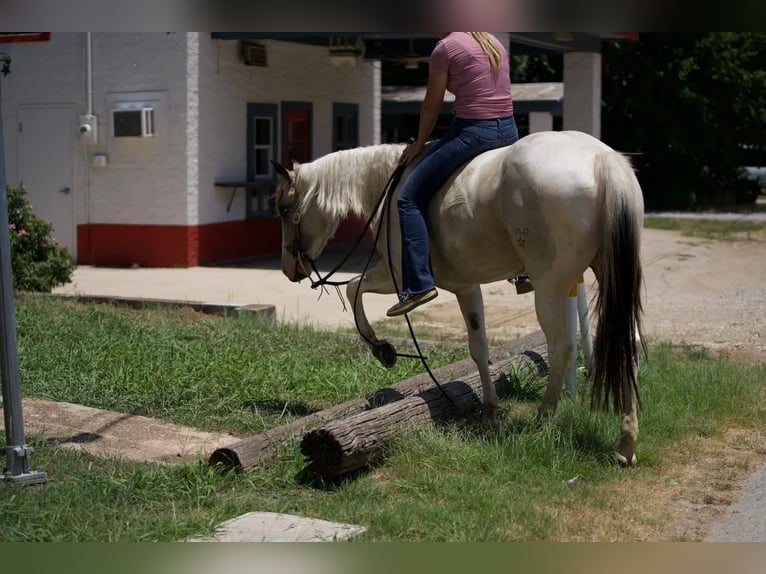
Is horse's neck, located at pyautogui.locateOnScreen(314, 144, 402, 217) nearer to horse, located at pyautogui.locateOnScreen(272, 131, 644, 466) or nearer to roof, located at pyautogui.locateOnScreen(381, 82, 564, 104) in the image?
horse, located at pyautogui.locateOnScreen(272, 131, 644, 466)

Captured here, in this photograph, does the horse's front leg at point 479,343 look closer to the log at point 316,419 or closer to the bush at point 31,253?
the log at point 316,419

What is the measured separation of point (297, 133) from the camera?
18.5 m

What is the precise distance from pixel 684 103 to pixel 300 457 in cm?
2541

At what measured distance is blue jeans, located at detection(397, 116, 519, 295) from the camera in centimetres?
614

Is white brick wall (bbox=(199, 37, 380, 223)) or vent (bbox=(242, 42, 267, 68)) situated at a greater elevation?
vent (bbox=(242, 42, 267, 68))

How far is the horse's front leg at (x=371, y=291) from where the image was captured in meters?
6.64

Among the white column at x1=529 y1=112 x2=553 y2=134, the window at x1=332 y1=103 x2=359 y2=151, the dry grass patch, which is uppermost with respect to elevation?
the white column at x1=529 y1=112 x2=553 y2=134

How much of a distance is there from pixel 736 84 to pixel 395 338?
22.3m

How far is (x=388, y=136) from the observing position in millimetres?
30359

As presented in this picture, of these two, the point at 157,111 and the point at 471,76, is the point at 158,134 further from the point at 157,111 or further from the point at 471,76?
the point at 471,76

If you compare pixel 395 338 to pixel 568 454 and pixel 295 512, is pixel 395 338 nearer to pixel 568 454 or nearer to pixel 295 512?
pixel 568 454

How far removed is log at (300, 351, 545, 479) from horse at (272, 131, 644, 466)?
0.23m

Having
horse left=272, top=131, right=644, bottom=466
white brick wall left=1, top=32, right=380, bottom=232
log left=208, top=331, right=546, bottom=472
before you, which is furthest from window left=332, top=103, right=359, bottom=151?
horse left=272, top=131, right=644, bottom=466

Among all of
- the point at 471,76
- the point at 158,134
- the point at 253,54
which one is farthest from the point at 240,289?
the point at 471,76
